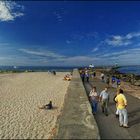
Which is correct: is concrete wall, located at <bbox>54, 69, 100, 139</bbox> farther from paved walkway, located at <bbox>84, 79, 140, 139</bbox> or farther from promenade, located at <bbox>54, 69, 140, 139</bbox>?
paved walkway, located at <bbox>84, 79, 140, 139</bbox>

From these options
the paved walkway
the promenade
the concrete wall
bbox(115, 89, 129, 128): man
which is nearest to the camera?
the concrete wall

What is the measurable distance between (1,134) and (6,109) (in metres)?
5.13

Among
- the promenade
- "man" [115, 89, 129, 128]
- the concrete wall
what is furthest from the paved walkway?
the concrete wall

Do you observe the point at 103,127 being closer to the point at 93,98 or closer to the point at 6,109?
the point at 93,98

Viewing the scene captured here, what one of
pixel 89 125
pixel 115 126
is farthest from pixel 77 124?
pixel 115 126

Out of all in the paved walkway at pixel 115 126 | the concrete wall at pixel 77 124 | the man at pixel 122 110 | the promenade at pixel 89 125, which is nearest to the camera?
the concrete wall at pixel 77 124

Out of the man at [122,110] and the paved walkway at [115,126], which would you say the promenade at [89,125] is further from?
the man at [122,110]

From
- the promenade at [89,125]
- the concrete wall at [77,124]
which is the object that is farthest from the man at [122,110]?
the concrete wall at [77,124]

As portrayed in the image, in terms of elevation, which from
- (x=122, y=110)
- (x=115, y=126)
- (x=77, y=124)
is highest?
(x=122, y=110)

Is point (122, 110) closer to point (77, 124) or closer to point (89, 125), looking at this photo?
point (89, 125)

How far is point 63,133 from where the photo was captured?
8062 mm

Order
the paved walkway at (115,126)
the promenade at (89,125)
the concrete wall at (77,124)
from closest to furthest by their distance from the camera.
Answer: the concrete wall at (77,124), the promenade at (89,125), the paved walkway at (115,126)

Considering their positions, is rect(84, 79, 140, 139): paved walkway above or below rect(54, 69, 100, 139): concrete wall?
below

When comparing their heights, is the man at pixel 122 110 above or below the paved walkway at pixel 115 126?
above
